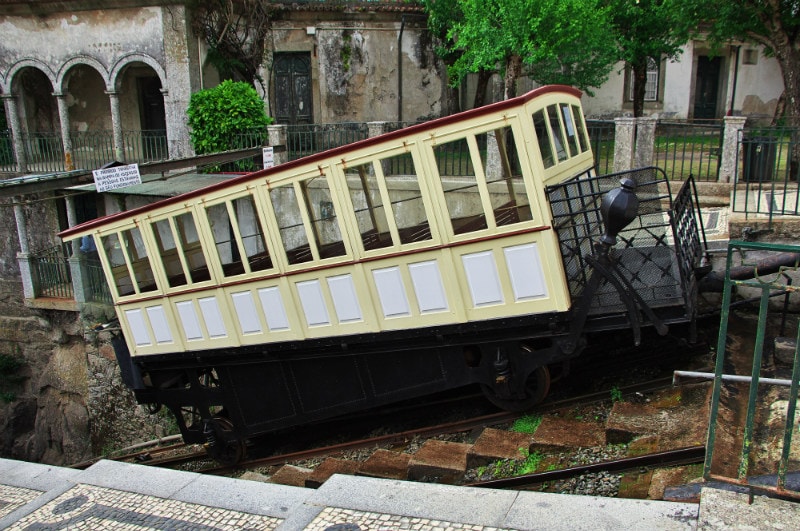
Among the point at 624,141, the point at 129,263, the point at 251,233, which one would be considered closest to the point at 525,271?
the point at 251,233

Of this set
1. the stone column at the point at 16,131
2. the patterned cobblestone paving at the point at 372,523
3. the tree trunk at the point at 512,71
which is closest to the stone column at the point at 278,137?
the tree trunk at the point at 512,71

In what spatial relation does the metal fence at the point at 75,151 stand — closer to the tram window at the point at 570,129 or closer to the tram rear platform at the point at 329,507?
the tram rear platform at the point at 329,507

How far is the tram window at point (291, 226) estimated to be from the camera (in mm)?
7422

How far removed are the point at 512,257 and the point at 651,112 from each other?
20239 mm

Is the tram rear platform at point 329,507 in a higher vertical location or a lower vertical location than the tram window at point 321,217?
lower

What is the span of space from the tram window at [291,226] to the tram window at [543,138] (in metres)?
2.68

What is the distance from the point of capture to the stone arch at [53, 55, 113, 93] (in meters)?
15.5

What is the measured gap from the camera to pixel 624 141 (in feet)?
40.5

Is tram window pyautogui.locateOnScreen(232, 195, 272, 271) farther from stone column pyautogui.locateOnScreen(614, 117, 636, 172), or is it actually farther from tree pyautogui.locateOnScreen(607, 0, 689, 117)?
tree pyautogui.locateOnScreen(607, 0, 689, 117)

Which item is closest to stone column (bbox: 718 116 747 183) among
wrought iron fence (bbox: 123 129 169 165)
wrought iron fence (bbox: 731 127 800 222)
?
wrought iron fence (bbox: 731 127 800 222)

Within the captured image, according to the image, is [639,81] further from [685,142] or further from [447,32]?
[685,142]

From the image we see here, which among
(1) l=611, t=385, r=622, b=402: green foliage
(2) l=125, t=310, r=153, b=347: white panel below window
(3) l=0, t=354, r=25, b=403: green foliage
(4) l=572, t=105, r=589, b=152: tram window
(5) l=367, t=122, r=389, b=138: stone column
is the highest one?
(4) l=572, t=105, r=589, b=152: tram window

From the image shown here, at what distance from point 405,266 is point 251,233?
204cm

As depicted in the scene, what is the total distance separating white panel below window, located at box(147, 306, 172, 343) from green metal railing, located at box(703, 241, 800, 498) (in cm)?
660
